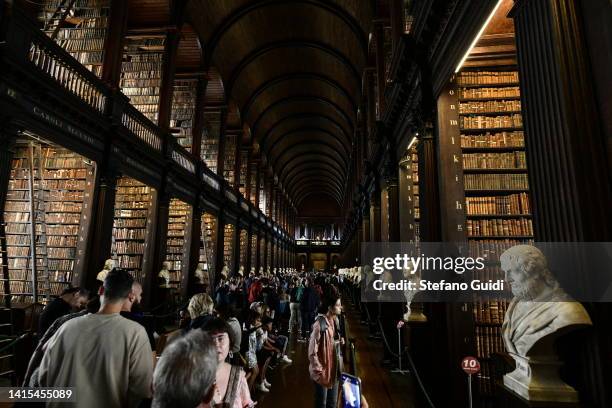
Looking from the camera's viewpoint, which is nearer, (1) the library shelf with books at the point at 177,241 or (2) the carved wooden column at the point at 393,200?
(2) the carved wooden column at the point at 393,200

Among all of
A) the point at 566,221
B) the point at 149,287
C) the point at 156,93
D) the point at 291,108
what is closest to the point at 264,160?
the point at 291,108

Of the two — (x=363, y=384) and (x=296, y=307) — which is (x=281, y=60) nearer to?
(x=296, y=307)

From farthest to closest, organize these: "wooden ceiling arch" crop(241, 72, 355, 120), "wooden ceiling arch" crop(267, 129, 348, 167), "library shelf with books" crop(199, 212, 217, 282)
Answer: "wooden ceiling arch" crop(267, 129, 348, 167) → "wooden ceiling arch" crop(241, 72, 355, 120) → "library shelf with books" crop(199, 212, 217, 282)

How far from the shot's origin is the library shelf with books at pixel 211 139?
39.4ft

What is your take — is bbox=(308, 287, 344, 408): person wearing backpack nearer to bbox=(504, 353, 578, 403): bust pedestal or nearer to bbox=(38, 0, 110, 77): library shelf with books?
bbox=(504, 353, 578, 403): bust pedestal

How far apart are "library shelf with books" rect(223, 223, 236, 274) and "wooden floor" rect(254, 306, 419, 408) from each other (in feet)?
24.5

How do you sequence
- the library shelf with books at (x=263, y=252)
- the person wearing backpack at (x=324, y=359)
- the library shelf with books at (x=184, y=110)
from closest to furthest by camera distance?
the person wearing backpack at (x=324, y=359)
the library shelf with books at (x=184, y=110)
the library shelf with books at (x=263, y=252)

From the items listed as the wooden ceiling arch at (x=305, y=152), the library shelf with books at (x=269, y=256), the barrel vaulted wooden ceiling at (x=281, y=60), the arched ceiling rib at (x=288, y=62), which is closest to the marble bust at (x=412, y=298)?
the barrel vaulted wooden ceiling at (x=281, y=60)

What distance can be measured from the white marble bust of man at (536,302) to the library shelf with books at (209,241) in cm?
946

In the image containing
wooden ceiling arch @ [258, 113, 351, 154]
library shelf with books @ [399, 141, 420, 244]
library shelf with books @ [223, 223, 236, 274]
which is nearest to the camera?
library shelf with books @ [399, 141, 420, 244]

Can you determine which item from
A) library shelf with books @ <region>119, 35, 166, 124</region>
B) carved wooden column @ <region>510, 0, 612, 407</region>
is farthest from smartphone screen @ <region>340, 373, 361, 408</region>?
library shelf with books @ <region>119, 35, 166, 124</region>

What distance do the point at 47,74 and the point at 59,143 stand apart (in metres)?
0.91

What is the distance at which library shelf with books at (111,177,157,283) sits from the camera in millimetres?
7277

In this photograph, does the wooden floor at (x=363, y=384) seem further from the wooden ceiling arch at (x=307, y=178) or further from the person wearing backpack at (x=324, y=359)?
the wooden ceiling arch at (x=307, y=178)
